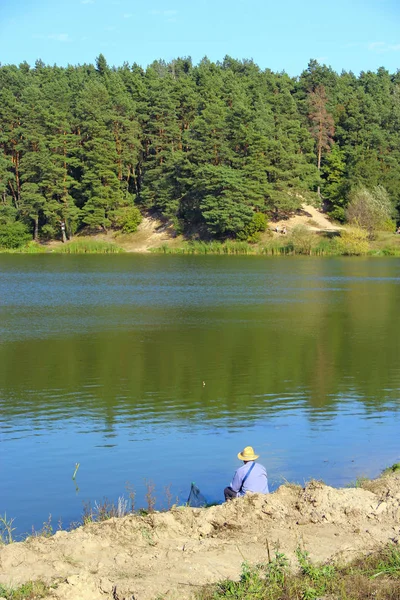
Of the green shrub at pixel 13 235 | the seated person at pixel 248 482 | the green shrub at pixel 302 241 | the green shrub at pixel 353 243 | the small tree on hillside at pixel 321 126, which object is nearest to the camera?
the seated person at pixel 248 482

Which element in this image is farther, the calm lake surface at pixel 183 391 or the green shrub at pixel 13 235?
the green shrub at pixel 13 235

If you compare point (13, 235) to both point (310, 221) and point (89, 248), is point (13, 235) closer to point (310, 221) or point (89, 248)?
point (89, 248)

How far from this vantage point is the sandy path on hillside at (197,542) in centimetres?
655

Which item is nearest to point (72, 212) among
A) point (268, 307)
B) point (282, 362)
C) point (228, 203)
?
point (228, 203)

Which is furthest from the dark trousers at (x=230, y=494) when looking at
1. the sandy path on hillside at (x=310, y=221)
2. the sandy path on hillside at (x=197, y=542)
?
the sandy path on hillside at (x=310, y=221)

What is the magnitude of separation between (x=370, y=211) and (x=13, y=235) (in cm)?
3665

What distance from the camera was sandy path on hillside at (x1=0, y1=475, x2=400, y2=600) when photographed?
21.5 ft

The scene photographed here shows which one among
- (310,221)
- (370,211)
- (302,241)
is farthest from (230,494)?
(310,221)

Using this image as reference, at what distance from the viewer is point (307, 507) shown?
8266 millimetres

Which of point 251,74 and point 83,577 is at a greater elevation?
point 251,74

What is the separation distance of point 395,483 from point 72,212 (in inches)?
2907

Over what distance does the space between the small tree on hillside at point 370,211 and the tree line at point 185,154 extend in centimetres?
211

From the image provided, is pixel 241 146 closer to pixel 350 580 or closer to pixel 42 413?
pixel 42 413

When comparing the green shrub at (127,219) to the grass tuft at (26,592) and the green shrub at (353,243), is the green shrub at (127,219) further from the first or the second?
the grass tuft at (26,592)
